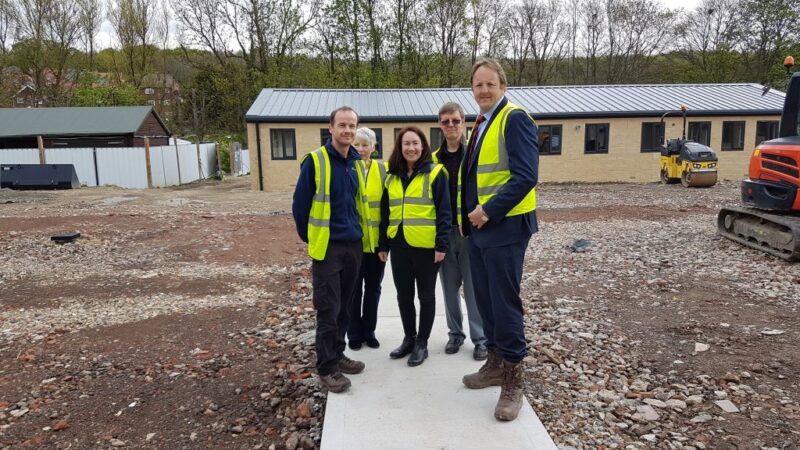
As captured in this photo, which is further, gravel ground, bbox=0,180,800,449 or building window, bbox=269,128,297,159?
building window, bbox=269,128,297,159

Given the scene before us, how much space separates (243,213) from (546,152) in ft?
42.3

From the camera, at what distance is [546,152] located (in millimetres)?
22062

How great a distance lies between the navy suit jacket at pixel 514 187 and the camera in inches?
123

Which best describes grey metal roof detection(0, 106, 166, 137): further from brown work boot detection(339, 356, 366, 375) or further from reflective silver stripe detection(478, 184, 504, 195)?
reflective silver stripe detection(478, 184, 504, 195)

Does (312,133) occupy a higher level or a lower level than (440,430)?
higher

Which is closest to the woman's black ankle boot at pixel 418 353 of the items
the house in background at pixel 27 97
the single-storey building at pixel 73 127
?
the single-storey building at pixel 73 127

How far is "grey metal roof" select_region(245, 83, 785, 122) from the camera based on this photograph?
21.2 m

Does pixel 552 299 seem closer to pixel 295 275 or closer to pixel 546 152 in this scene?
pixel 295 275

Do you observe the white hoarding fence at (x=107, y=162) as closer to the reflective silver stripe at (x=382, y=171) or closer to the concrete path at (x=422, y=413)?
the reflective silver stripe at (x=382, y=171)

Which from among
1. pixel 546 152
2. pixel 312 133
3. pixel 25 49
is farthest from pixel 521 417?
pixel 25 49

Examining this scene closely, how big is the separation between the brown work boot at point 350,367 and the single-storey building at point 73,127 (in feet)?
84.6

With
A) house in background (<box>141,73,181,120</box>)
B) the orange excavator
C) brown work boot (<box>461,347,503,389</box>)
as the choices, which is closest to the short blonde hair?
brown work boot (<box>461,347,503,389</box>)

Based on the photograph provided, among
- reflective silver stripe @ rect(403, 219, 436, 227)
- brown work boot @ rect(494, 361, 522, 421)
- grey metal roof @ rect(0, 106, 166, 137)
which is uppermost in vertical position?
grey metal roof @ rect(0, 106, 166, 137)

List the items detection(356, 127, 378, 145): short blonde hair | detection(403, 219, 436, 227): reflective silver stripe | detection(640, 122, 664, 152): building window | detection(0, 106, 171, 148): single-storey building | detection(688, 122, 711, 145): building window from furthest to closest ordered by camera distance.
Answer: detection(0, 106, 171, 148): single-storey building < detection(688, 122, 711, 145): building window < detection(640, 122, 664, 152): building window < detection(356, 127, 378, 145): short blonde hair < detection(403, 219, 436, 227): reflective silver stripe
